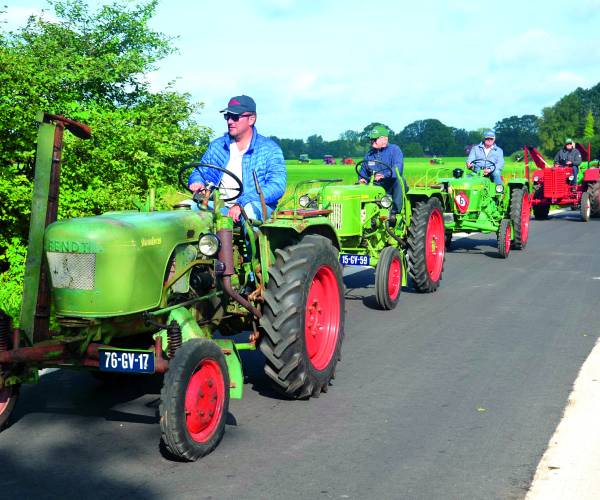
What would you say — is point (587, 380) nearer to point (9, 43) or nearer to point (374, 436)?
point (374, 436)

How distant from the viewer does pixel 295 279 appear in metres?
5.65

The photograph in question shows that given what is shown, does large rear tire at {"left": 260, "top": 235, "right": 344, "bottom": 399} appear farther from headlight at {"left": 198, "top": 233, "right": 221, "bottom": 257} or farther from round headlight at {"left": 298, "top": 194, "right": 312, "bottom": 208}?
round headlight at {"left": 298, "top": 194, "right": 312, "bottom": 208}

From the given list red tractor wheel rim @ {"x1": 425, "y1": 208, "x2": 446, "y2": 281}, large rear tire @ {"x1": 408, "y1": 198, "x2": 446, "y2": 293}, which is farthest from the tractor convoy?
red tractor wheel rim @ {"x1": 425, "y1": 208, "x2": 446, "y2": 281}

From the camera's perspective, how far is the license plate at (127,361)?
4629 millimetres

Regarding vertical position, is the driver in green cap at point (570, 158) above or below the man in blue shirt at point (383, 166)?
above

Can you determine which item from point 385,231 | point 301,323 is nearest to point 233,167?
point 301,323

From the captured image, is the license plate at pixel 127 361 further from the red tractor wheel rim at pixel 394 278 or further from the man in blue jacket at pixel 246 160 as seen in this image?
the red tractor wheel rim at pixel 394 278

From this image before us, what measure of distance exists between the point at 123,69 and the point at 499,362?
976cm

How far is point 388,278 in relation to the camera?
9133 millimetres

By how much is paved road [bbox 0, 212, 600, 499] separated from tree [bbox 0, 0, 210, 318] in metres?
3.67

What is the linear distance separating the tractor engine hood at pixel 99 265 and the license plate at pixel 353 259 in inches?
182

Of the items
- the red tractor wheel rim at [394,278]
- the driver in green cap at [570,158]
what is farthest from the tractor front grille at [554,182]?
the red tractor wheel rim at [394,278]

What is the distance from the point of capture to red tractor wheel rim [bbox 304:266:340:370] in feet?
20.0

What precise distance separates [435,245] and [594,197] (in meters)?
12.9
